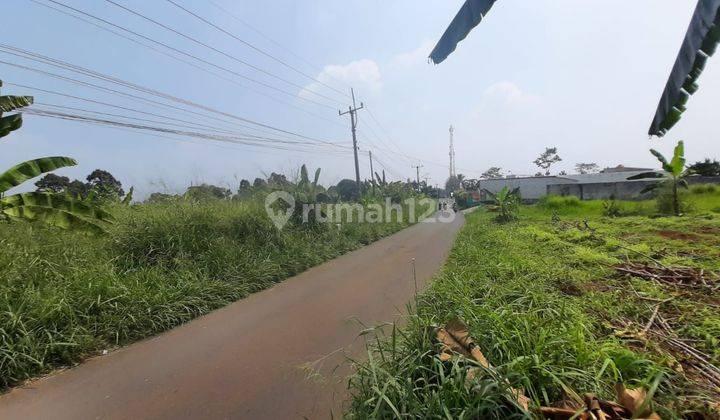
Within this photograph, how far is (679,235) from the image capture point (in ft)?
28.1

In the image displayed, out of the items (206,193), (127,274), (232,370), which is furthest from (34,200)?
(206,193)

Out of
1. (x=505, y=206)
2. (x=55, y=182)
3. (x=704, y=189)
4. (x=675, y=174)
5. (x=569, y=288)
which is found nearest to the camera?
(x=569, y=288)

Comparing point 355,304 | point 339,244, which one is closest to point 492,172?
point 339,244

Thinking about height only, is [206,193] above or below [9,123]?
below

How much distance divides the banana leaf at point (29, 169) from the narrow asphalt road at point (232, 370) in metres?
3.19

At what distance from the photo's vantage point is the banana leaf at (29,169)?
5090 mm

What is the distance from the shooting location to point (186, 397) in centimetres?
324

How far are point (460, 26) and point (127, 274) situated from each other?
20.2 ft

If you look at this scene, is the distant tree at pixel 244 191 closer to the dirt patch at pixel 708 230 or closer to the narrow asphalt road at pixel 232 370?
the narrow asphalt road at pixel 232 370

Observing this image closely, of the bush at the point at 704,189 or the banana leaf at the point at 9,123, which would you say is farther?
the bush at the point at 704,189

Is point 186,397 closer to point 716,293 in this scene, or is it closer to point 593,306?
point 593,306

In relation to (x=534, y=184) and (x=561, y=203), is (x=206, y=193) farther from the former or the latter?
(x=534, y=184)

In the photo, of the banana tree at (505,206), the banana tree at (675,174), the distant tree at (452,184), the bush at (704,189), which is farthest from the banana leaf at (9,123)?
the distant tree at (452,184)

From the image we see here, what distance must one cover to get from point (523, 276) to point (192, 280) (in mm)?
5574
